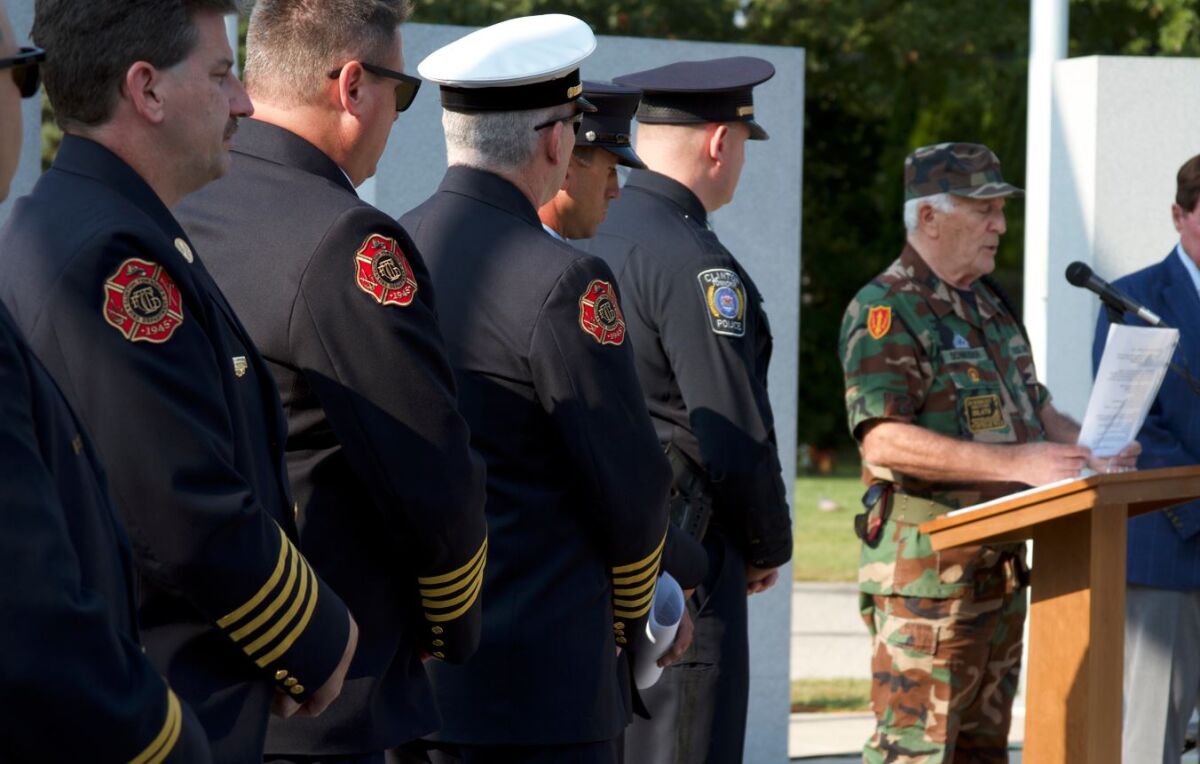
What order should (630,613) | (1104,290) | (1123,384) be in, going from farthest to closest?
(1104,290) → (1123,384) → (630,613)

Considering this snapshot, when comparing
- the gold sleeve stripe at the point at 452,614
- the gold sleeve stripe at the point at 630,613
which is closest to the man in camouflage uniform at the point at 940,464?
the gold sleeve stripe at the point at 630,613

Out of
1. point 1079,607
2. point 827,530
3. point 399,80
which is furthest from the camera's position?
point 827,530

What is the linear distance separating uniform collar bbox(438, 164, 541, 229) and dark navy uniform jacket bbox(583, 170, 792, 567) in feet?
2.65

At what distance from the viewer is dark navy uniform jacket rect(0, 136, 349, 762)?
1978 millimetres

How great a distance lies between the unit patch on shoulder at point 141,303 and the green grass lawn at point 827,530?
7.90m

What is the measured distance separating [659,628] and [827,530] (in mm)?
11622

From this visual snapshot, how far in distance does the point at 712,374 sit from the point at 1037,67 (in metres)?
3.62

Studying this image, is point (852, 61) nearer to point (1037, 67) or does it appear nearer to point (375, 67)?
point (1037, 67)

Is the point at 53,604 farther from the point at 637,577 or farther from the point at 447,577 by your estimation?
the point at 637,577

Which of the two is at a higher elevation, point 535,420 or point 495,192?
point 495,192

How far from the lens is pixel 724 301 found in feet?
12.6

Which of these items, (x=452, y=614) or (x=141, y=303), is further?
(x=452, y=614)

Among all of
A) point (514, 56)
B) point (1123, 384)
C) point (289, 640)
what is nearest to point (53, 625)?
point (289, 640)

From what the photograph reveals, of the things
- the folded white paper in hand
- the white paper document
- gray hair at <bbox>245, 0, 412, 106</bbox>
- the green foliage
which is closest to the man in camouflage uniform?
the white paper document
